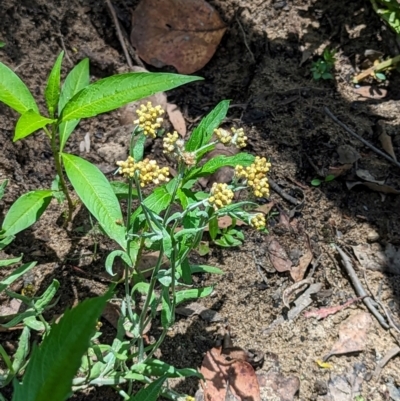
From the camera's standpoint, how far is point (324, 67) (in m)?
3.85

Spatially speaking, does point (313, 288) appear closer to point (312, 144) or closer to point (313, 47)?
point (312, 144)

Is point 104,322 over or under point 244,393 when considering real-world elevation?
over

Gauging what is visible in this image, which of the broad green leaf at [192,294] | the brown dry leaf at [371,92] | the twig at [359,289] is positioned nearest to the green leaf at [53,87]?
the broad green leaf at [192,294]

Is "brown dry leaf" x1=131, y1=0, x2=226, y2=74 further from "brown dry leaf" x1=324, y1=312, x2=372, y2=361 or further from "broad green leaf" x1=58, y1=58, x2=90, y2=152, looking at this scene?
"brown dry leaf" x1=324, y1=312, x2=372, y2=361

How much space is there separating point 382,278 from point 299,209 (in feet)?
1.93

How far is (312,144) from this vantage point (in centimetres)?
350

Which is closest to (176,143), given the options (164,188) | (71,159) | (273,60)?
(164,188)

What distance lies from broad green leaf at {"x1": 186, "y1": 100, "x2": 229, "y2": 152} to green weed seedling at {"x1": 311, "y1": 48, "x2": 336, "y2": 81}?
5.40ft

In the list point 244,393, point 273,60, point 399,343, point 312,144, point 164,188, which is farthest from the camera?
point 273,60

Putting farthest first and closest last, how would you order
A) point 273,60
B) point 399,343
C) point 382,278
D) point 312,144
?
point 273,60
point 312,144
point 382,278
point 399,343

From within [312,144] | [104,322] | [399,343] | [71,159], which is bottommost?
[399,343]

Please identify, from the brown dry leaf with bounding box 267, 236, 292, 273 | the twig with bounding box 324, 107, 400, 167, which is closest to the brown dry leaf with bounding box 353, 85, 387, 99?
the twig with bounding box 324, 107, 400, 167

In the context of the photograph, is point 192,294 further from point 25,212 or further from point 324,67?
point 324,67

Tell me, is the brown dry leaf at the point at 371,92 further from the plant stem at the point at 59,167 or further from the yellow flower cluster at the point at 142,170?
the yellow flower cluster at the point at 142,170
